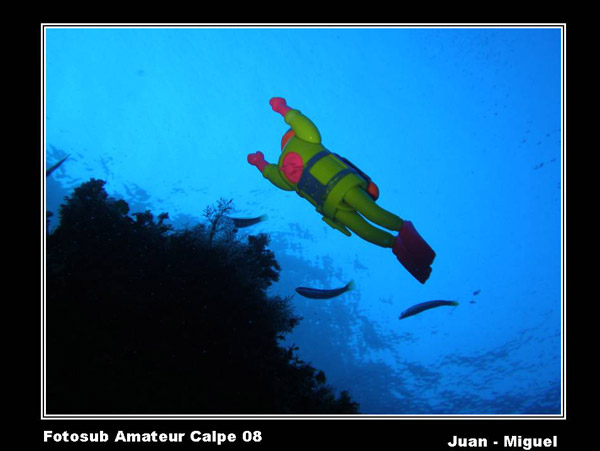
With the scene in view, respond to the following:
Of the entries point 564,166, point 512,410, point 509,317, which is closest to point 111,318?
point 564,166

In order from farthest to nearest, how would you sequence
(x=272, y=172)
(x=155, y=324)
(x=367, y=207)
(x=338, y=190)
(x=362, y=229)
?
(x=155, y=324) → (x=272, y=172) → (x=362, y=229) → (x=367, y=207) → (x=338, y=190)

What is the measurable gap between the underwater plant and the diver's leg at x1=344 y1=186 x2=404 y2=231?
9.49 feet

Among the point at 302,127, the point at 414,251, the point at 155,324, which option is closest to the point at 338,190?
the point at 302,127

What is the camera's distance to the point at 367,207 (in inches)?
172

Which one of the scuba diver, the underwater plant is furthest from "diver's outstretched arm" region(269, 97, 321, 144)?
the underwater plant

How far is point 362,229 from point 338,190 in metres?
0.81

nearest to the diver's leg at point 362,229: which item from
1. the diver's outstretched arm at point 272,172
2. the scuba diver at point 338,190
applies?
the scuba diver at point 338,190

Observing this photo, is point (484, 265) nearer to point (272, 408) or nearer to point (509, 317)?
point (509, 317)

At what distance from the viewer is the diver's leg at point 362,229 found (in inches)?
182

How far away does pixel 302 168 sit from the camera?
4.40 m

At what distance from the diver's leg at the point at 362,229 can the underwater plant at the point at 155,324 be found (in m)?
2.55

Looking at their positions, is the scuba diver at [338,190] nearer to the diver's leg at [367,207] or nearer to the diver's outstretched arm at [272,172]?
the diver's leg at [367,207]

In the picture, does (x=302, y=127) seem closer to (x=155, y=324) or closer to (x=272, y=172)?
(x=272, y=172)
